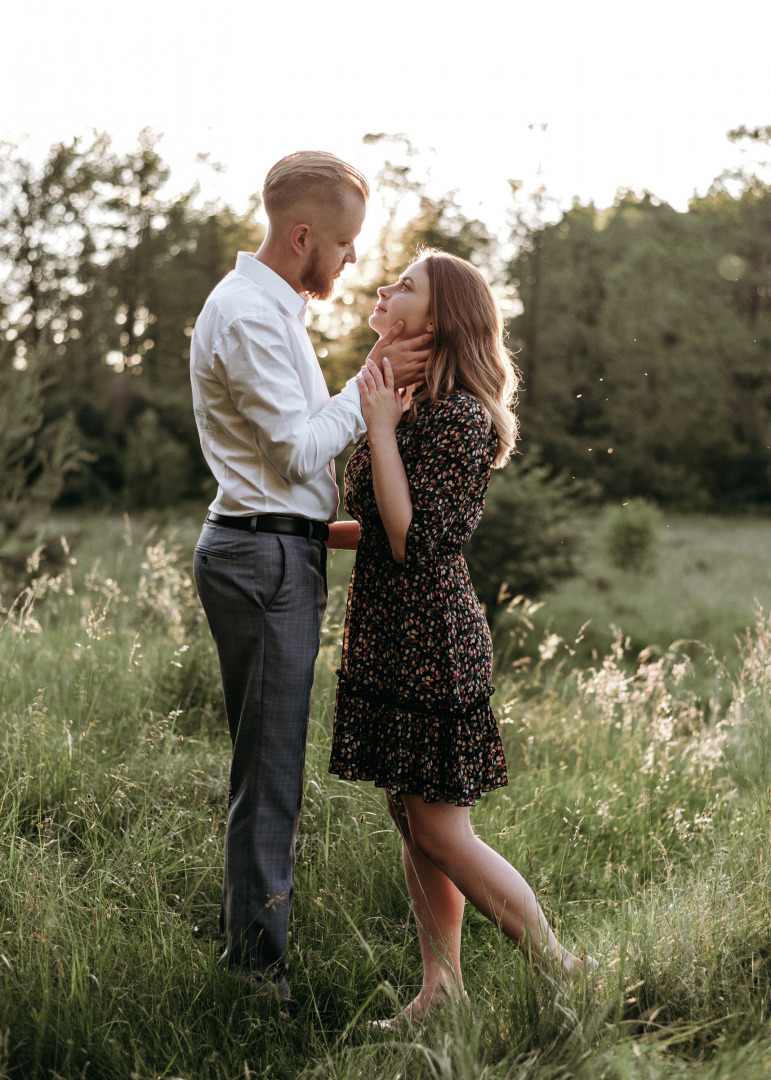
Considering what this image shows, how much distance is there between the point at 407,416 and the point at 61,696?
2.45m

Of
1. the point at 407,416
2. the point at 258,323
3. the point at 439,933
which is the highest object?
the point at 258,323

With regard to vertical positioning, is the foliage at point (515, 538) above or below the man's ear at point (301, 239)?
below

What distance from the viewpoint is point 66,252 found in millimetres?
21781

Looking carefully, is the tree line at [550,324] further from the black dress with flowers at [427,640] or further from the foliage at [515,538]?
the black dress with flowers at [427,640]

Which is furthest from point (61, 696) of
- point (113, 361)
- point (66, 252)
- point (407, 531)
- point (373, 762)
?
point (113, 361)

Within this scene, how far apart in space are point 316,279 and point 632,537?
47.6ft

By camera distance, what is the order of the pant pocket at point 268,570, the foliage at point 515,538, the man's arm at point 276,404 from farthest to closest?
the foliage at point 515,538 → the pant pocket at point 268,570 → the man's arm at point 276,404

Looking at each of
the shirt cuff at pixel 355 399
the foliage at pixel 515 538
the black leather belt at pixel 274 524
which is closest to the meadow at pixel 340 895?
the black leather belt at pixel 274 524

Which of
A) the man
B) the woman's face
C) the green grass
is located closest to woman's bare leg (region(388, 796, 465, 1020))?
the man

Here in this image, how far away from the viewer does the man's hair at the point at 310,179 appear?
2.42 meters

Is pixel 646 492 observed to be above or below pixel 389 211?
below

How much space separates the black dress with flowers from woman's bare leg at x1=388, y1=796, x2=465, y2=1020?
258 millimetres

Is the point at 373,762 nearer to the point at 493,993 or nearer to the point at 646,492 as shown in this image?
the point at 493,993

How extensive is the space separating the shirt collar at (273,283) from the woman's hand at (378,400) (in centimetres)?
26
